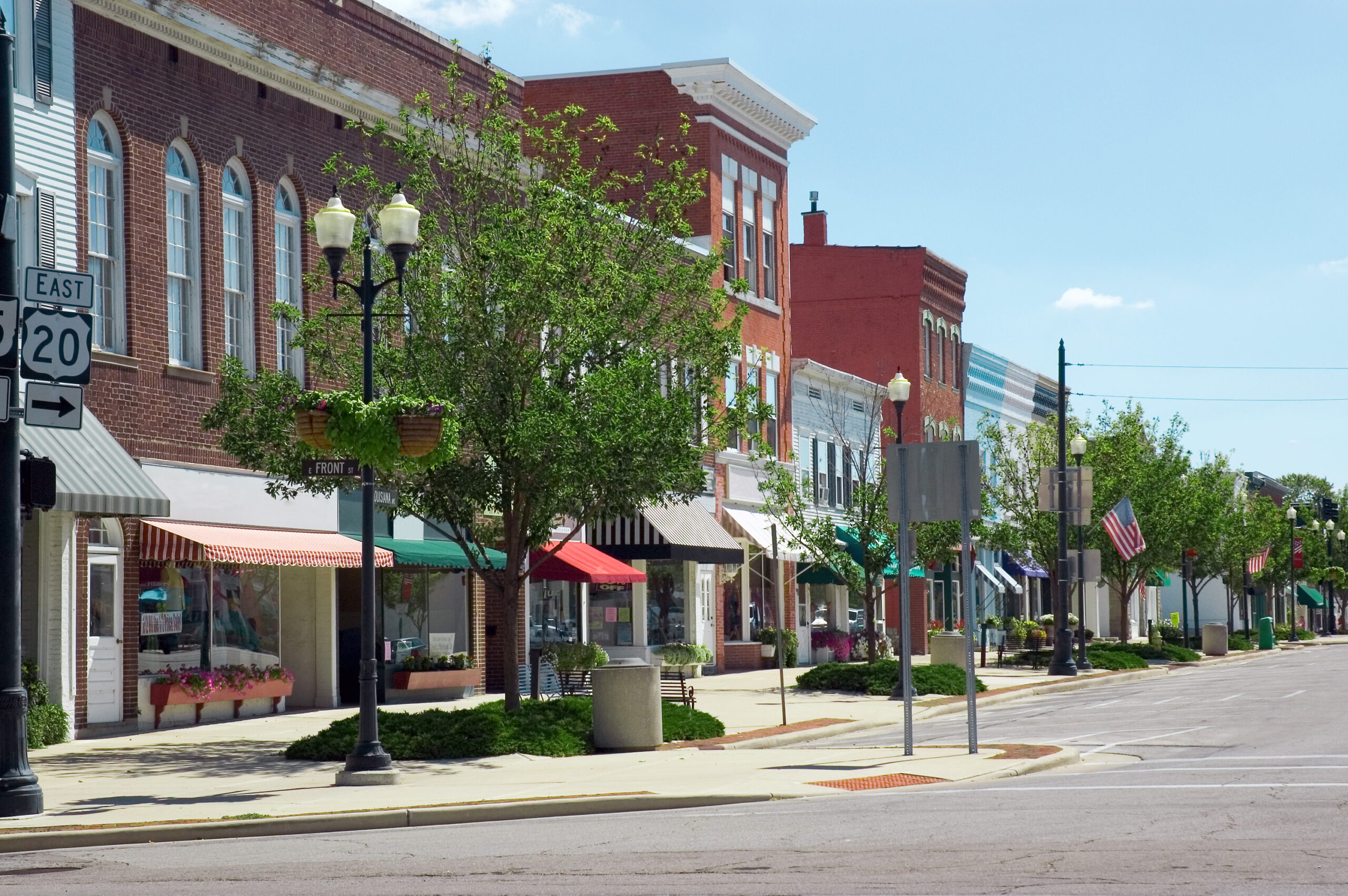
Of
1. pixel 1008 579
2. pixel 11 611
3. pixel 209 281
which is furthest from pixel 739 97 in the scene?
pixel 11 611

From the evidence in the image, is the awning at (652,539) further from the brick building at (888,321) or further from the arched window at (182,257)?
the brick building at (888,321)

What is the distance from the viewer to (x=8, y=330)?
13719 mm

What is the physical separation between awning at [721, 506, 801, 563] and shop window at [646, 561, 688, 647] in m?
2.64

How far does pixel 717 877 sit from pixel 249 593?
16.8 meters

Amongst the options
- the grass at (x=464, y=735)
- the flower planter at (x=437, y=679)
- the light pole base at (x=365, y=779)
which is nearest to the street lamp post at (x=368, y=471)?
the light pole base at (x=365, y=779)

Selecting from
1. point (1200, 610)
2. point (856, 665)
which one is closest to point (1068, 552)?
point (856, 665)

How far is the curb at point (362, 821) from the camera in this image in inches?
507

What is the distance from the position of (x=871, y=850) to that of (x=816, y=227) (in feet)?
154

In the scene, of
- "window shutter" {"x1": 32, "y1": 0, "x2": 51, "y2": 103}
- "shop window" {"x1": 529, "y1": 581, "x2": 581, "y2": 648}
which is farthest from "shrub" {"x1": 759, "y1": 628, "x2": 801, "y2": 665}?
"window shutter" {"x1": 32, "y1": 0, "x2": 51, "y2": 103}

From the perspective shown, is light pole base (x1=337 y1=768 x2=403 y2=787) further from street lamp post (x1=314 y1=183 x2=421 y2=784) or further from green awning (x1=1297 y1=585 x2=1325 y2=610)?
green awning (x1=1297 y1=585 x2=1325 y2=610)

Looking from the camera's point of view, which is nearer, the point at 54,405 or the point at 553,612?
the point at 54,405

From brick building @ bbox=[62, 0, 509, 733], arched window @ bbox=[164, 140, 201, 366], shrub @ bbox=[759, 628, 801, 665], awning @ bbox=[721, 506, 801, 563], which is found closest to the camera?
brick building @ bbox=[62, 0, 509, 733]

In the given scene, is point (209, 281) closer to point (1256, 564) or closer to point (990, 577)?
point (990, 577)

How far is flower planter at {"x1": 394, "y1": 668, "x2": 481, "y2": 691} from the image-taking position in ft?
92.2
